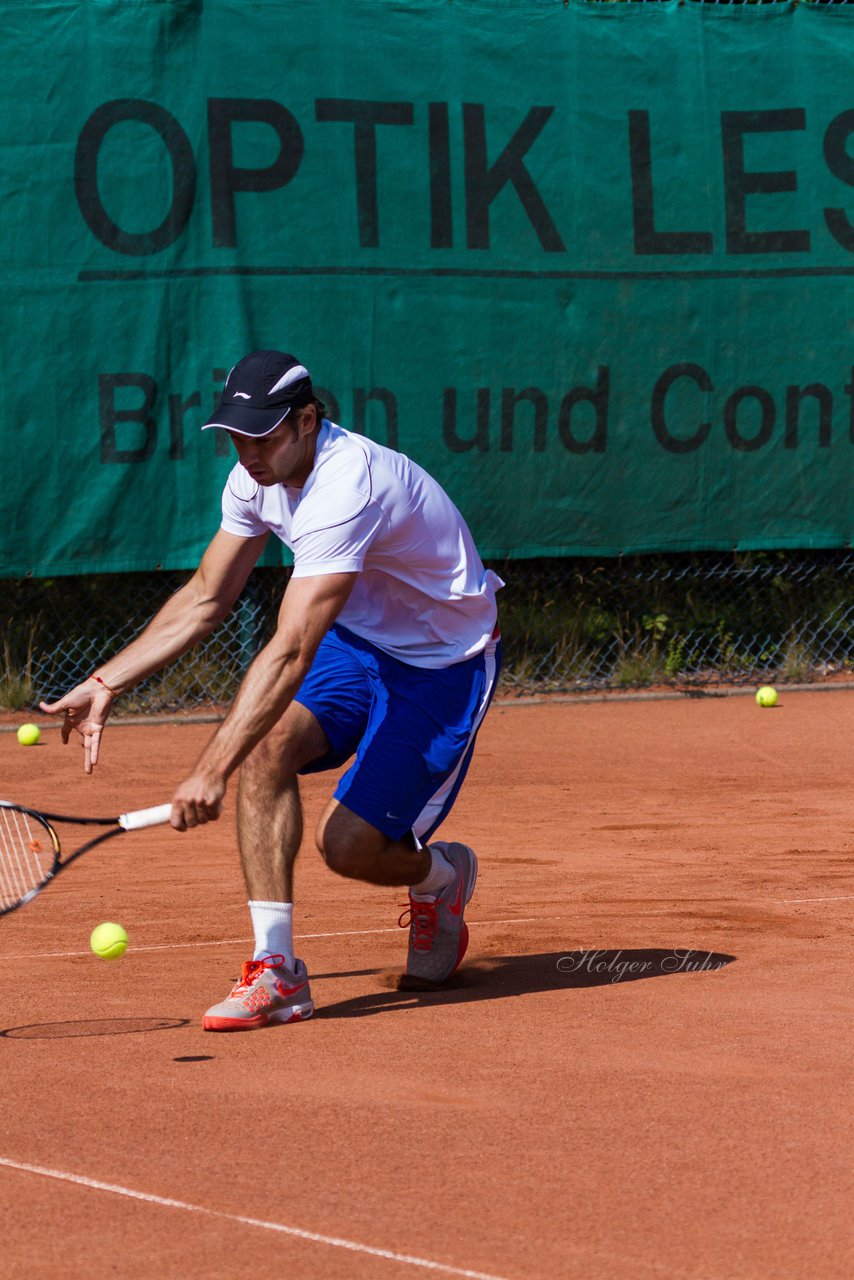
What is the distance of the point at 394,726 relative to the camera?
4.27 metres

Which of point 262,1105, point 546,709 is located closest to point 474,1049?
point 262,1105

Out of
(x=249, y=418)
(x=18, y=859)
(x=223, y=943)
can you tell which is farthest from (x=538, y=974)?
(x=249, y=418)

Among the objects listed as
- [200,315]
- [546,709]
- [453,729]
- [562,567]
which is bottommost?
[546,709]

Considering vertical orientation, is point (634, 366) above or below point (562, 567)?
above

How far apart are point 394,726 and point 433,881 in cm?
43

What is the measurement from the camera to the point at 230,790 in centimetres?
694

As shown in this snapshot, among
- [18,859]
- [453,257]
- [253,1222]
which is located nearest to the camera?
[253,1222]

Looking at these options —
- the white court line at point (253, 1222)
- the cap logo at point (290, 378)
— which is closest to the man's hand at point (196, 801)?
the white court line at point (253, 1222)

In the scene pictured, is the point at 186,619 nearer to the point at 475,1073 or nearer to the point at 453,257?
the point at 475,1073

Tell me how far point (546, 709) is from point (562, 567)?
2.52ft

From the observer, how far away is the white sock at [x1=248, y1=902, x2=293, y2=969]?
4074 mm

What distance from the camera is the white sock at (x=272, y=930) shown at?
4.07 m

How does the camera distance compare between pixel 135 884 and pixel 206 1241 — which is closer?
pixel 206 1241

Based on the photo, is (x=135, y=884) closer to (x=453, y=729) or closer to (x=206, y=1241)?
(x=453, y=729)
